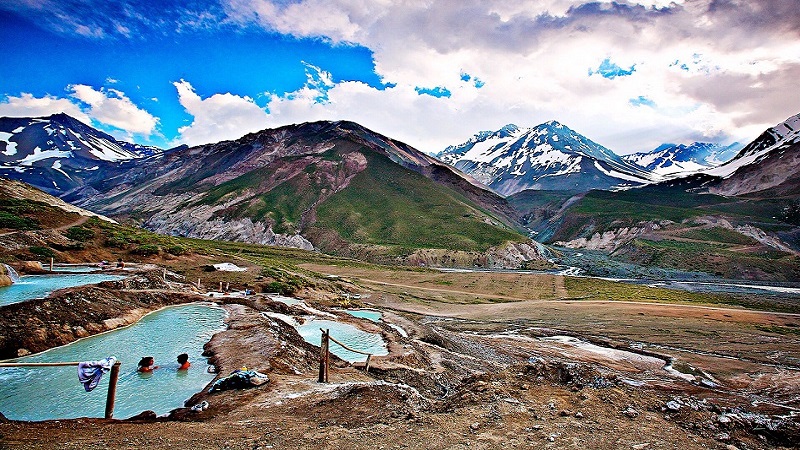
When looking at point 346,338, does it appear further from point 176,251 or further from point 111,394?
point 176,251

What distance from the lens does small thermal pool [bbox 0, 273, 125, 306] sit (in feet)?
72.7

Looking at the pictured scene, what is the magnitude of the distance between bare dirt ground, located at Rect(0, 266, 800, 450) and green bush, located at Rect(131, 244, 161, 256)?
67.3 feet

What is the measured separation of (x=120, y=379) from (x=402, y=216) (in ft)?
440

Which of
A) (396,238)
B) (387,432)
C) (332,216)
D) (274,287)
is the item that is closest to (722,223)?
(396,238)

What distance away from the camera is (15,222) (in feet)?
140

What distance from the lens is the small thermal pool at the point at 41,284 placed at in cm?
2217

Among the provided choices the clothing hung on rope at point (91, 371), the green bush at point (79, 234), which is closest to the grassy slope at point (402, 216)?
the green bush at point (79, 234)

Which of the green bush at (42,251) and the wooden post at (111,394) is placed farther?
the green bush at (42,251)

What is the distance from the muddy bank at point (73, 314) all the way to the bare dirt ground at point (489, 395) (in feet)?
19.0

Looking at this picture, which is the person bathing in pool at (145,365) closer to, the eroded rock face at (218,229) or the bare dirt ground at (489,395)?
the bare dirt ground at (489,395)

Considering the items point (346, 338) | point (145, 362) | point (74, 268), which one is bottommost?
point (346, 338)

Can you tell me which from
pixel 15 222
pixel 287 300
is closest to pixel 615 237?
pixel 287 300

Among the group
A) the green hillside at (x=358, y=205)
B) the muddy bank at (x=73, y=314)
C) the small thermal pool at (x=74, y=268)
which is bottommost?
the muddy bank at (x=73, y=314)

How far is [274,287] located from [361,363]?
23.6 m
